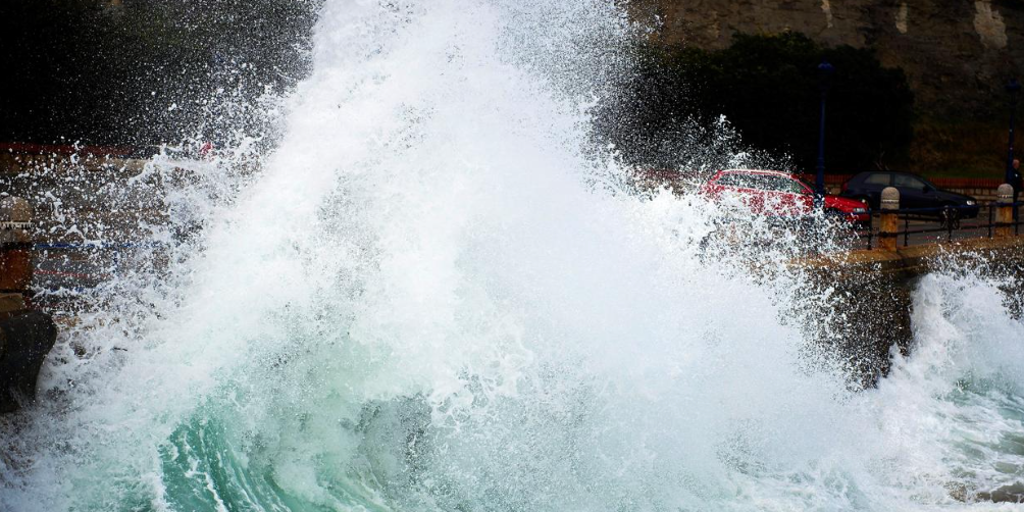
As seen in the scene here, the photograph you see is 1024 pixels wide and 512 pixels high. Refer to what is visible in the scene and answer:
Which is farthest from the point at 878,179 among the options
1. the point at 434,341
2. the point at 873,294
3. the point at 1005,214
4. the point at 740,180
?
the point at 434,341

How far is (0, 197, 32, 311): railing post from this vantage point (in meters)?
6.52

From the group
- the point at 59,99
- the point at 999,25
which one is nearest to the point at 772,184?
the point at 59,99

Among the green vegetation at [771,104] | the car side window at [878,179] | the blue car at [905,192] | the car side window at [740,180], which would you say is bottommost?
the car side window at [740,180]

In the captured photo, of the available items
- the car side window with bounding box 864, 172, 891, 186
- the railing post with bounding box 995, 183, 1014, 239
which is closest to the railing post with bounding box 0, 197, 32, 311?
the railing post with bounding box 995, 183, 1014, 239

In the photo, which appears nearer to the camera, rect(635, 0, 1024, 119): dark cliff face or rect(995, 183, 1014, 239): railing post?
rect(995, 183, 1014, 239): railing post

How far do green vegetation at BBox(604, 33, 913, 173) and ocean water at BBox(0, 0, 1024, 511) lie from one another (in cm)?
2265

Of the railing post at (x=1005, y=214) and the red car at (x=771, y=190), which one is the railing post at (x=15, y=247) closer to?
the red car at (x=771, y=190)

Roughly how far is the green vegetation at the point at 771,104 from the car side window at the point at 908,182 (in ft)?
24.2

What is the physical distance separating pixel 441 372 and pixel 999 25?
5279 cm

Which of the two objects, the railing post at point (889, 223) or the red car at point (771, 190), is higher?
the red car at point (771, 190)

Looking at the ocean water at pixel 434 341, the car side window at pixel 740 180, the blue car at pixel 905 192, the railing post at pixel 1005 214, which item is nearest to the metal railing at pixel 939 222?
the railing post at pixel 1005 214

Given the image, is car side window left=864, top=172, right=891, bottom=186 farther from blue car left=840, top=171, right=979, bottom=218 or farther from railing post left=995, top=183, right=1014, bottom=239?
railing post left=995, top=183, right=1014, bottom=239

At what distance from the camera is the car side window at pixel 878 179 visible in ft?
80.0

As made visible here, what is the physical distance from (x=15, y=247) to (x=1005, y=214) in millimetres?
14837
